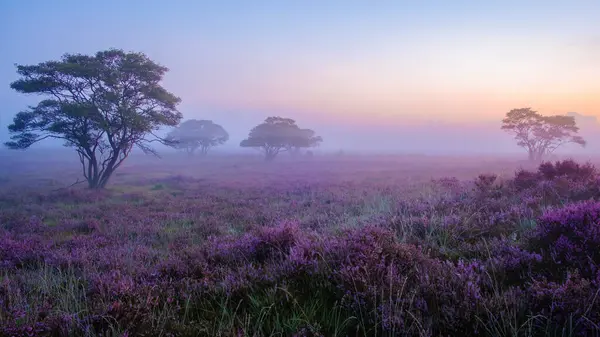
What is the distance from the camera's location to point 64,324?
2.66 metres

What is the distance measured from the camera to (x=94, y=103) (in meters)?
24.3

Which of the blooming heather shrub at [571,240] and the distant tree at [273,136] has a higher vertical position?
the distant tree at [273,136]

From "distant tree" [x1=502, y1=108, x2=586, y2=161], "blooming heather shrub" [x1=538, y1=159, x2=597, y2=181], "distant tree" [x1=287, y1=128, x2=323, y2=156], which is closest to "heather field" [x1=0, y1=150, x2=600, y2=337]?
"blooming heather shrub" [x1=538, y1=159, x2=597, y2=181]

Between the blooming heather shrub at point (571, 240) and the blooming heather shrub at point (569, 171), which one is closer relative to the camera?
the blooming heather shrub at point (571, 240)

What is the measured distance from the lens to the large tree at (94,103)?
23.0m

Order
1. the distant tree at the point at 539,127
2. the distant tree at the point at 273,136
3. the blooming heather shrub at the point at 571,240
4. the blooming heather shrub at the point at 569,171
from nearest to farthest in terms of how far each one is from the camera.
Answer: the blooming heather shrub at the point at 571,240 → the blooming heather shrub at the point at 569,171 → the distant tree at the point at 539,127 → the distant tree at the point at 273,136

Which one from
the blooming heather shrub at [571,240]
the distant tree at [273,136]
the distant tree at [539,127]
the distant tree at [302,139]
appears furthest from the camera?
the distant tree at [302,139]

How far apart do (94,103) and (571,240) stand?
28415mm

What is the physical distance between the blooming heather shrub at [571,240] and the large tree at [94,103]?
25957mm

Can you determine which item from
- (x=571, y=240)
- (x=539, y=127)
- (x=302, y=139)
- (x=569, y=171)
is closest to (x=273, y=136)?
(x=302, y=139)

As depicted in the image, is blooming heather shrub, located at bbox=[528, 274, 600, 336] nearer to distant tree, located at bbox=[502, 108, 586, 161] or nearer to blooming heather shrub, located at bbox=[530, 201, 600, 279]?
blooming heather shrub, located at bbox=[530, 201, 600, 279]

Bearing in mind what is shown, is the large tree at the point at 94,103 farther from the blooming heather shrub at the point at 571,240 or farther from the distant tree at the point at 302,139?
the distant tree at the point at 302,139

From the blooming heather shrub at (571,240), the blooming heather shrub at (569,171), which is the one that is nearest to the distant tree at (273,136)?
the blooming heather shrub at (569,171)

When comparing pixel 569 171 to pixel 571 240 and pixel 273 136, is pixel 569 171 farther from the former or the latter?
pixel 273 136
